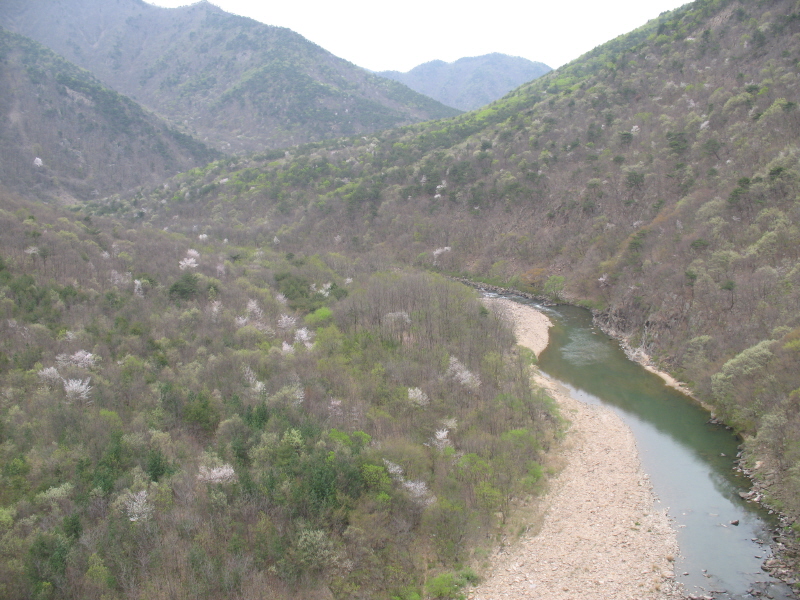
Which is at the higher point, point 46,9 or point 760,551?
point 46,9

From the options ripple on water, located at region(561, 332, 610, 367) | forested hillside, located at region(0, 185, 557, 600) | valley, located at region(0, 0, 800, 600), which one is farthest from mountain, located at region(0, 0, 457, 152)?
forested hillside, located at region(0, 185, 557, 600)

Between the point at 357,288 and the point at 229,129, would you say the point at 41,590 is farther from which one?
the point at 229,129

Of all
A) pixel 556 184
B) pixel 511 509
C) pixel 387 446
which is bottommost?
pixel 511 509

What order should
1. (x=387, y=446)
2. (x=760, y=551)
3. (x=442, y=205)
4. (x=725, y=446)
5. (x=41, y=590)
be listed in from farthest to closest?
(x=442, y=205)
(x=725, y=446)
(x=387, y=446)
(x=760, y=551)
(x=41, y=590)

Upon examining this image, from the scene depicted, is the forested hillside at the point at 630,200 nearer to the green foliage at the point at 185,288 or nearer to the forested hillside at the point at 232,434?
the forested hillside at the point at 232,434

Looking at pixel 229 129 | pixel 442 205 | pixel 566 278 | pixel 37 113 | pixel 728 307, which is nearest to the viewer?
pixel 728 307

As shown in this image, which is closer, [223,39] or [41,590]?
[41,590]

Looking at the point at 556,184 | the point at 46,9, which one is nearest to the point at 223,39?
the point at 46,9
